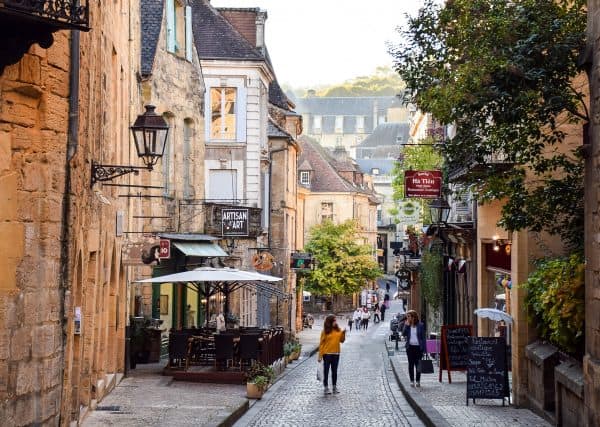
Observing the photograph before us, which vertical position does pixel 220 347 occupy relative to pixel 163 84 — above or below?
below

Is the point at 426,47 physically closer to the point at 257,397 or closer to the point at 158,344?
the point at 257,397

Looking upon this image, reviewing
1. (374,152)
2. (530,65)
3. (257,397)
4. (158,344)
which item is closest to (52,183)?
(530,65)

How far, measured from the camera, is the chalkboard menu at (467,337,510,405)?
19812 mm

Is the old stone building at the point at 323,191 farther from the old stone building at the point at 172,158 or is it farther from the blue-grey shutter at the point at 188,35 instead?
the blue-grey shutter at the point at 188,35

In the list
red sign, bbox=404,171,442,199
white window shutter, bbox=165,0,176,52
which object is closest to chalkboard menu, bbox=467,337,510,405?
red sign, bbox=404,171,442,199

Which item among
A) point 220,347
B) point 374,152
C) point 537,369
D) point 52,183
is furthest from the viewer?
point 374,152

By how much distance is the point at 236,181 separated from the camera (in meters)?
44.8

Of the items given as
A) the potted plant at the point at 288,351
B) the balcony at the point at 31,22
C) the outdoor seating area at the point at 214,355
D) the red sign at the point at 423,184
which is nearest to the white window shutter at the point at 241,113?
the potted plant at the point at 288,351

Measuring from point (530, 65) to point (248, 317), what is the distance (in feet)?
98.0

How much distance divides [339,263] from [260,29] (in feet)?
101

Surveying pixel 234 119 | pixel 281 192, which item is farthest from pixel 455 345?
pixel 281 192

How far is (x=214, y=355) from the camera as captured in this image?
25.2m

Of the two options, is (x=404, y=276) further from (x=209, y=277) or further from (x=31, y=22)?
(x=31, y=22)

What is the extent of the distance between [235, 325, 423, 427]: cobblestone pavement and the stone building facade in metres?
5.42
